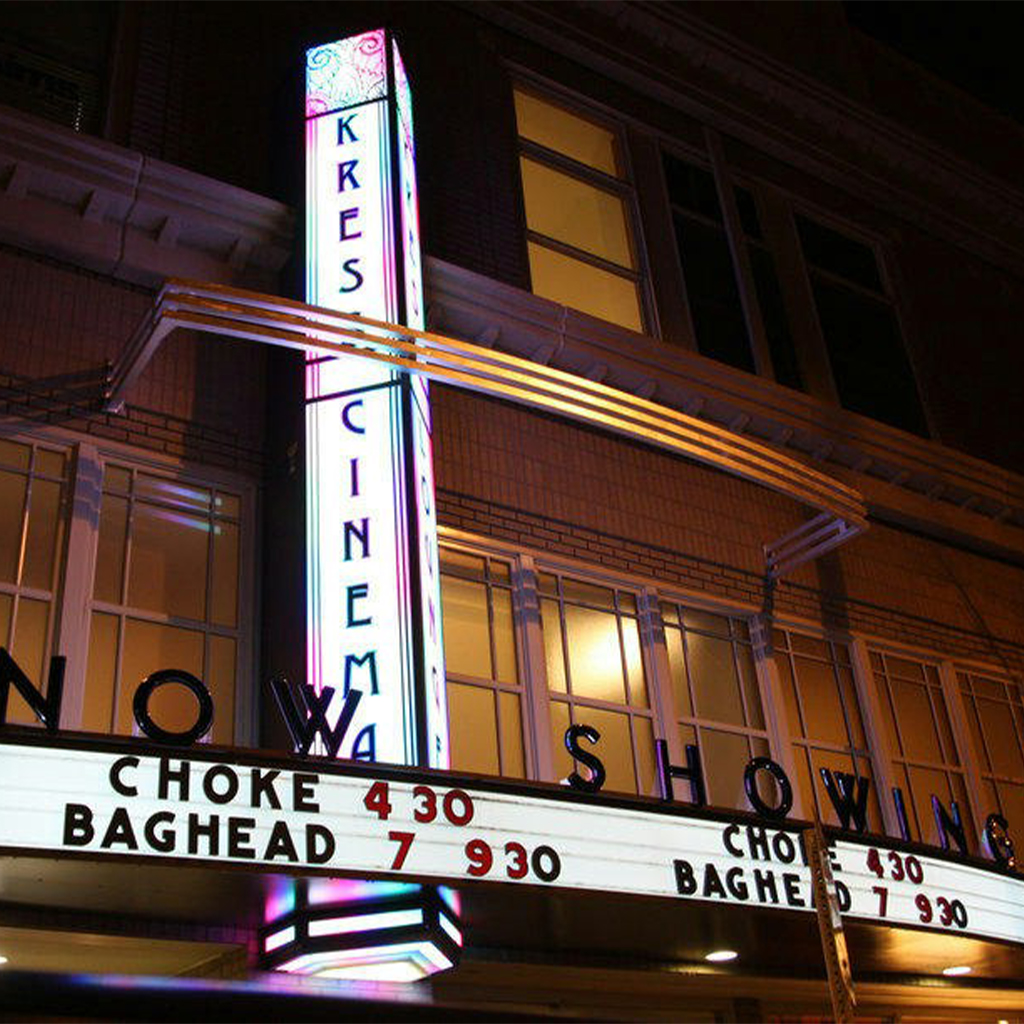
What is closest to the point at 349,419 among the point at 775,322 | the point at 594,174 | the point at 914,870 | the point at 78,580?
the point at 78,580

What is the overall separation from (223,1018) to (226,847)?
218cm

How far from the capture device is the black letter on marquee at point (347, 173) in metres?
9.96

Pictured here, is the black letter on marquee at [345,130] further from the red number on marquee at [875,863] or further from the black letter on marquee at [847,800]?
the red number on marquee at [875,863]

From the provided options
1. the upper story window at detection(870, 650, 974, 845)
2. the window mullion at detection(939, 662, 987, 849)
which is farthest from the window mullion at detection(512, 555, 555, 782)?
the window mullion at detection(939, 662, 987, 849)

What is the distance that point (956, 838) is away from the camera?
359 inches

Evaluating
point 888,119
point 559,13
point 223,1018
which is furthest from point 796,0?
point 223,1018

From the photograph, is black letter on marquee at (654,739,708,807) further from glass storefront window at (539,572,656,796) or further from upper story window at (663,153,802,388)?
upper story window at (663,153,802,388)

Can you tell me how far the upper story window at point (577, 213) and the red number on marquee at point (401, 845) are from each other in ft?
23.2

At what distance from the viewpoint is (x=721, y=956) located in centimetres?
909

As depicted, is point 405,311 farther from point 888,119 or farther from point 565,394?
point 888,119

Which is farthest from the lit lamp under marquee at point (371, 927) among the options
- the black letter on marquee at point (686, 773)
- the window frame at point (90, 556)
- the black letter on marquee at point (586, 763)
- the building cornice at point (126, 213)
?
the building cornice at point (126, 213)

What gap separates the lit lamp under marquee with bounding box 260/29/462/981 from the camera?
7047 millimetres

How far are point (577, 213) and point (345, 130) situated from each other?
13.0 ft

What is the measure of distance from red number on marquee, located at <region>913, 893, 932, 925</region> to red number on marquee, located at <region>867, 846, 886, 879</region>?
346 mm
